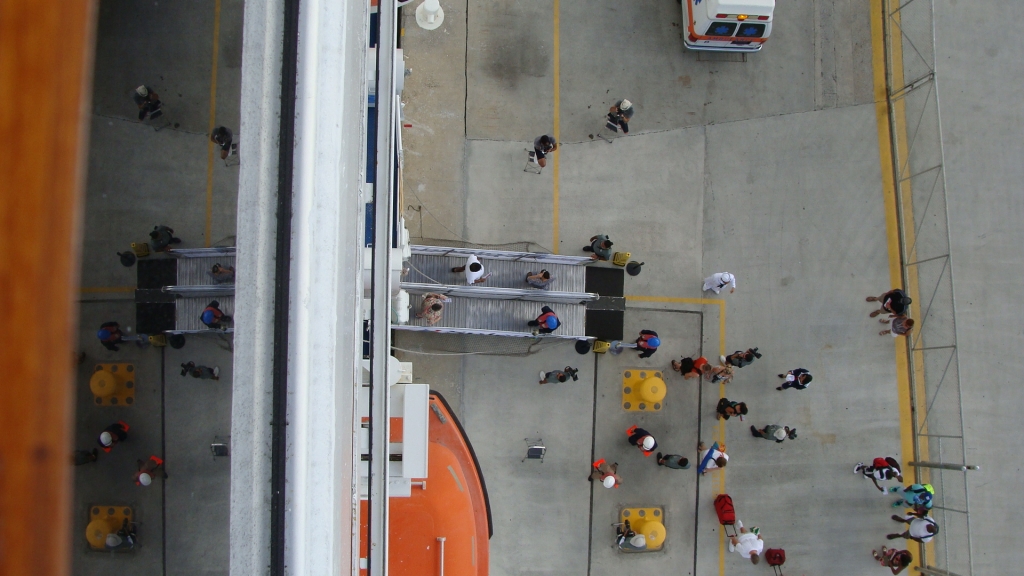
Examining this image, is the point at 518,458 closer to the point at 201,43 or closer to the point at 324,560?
the point at 324,560

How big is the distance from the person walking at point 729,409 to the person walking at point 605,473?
7.02ft

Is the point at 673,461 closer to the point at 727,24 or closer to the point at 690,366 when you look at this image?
the point at 690,366

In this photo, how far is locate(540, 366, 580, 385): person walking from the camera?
34.9ft

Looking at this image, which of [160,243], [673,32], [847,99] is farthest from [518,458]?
[847,99]

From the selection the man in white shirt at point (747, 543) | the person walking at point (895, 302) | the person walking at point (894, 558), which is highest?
the person walking at point (895, 302)

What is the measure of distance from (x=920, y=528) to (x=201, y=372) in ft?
39.7

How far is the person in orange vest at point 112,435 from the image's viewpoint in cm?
356

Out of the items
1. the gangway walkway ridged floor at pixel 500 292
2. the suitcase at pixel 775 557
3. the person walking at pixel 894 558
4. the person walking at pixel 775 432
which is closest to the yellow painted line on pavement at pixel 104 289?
the gangway walkway ridged floor at pixel 500 292

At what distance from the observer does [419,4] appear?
1104 cm

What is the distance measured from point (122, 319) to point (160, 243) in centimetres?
64

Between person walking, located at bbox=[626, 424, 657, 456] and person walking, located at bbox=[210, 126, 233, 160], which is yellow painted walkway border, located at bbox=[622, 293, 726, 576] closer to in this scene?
person walking, located at bbox=[626, 424, 657, 456]

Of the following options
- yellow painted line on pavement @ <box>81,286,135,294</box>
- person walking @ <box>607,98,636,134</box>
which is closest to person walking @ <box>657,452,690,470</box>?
person walking @ <box>607,98,636,134</box>

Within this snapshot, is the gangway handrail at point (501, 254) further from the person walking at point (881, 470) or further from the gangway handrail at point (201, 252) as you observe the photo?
the person walking at point (881, 470)

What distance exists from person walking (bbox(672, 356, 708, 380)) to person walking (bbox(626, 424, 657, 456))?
1.30m
